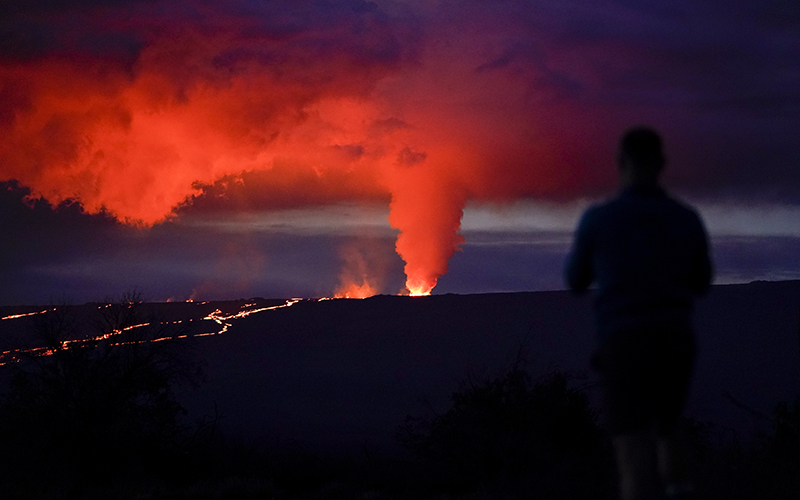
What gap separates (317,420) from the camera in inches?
611

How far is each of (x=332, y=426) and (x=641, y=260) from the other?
12841 millimetres

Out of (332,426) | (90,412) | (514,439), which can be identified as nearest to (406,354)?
(332,426)

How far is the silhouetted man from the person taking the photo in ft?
9.61

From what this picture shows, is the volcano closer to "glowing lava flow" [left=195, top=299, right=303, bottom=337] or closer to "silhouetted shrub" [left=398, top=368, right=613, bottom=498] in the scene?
"glowing lava flow" [left=195, top=299, right=303, bottom=337]

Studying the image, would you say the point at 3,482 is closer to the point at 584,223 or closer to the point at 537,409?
the point at 537,409

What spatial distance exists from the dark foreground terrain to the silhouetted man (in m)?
3.79

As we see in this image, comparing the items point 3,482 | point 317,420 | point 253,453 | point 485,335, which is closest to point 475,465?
point 253,453

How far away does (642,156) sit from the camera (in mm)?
3170

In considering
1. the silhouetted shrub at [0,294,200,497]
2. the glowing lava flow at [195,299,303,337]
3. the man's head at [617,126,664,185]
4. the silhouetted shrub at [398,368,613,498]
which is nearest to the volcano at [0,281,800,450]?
the glowing lava flow at [195,299,303,337]

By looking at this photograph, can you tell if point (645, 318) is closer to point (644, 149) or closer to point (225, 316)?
point (644, 149)

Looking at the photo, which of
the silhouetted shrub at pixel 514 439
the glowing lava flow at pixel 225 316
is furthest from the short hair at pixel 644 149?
the glowing lava flow at pixel 225 316

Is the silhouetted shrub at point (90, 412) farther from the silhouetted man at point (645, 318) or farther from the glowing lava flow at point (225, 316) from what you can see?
the glowing lava flow at point (225, 316)

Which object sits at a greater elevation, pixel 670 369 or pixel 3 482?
pixel 670 369

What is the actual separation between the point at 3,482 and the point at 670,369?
8.41 m
